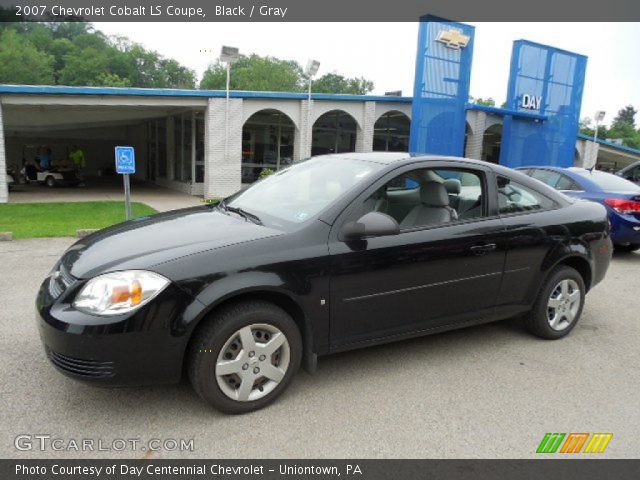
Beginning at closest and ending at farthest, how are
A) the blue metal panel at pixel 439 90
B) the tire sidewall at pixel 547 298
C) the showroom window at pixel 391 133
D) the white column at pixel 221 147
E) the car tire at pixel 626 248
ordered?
1. the tire sidewall at pixel 547 298
2. the car tire at pixel 626 248
3. the blue metal panel at pixel 439 90
4. the white column at pixel 221 147
5. the showroom window at pixel 391 133

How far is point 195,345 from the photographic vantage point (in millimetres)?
2908

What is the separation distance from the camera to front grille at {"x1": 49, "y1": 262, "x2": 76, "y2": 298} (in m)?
2.95

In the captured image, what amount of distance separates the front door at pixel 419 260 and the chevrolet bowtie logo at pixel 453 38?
13005 millimetres

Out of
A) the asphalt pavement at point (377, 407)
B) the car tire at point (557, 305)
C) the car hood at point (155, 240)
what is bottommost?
the asphalt pavement at point (377, 407)

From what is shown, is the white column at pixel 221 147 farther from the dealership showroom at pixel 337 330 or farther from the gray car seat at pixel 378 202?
the gray car seat at pixel 378 202

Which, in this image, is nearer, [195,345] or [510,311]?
[195,345]

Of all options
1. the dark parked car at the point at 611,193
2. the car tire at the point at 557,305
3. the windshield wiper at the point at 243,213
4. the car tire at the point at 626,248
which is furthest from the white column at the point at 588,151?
the windshield wiper at the point at 243,213

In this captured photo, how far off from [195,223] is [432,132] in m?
13.6

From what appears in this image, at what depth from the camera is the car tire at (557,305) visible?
4.39 metres

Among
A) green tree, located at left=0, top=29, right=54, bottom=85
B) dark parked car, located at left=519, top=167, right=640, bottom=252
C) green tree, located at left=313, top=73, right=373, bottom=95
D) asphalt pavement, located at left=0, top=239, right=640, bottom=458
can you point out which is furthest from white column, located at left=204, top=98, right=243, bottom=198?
green tree, located at left=313, top=73, right=373, bottom=95

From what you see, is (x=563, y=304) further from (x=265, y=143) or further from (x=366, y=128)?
(x=265, y=143)

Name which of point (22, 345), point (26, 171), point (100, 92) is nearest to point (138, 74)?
point (26, 171)
